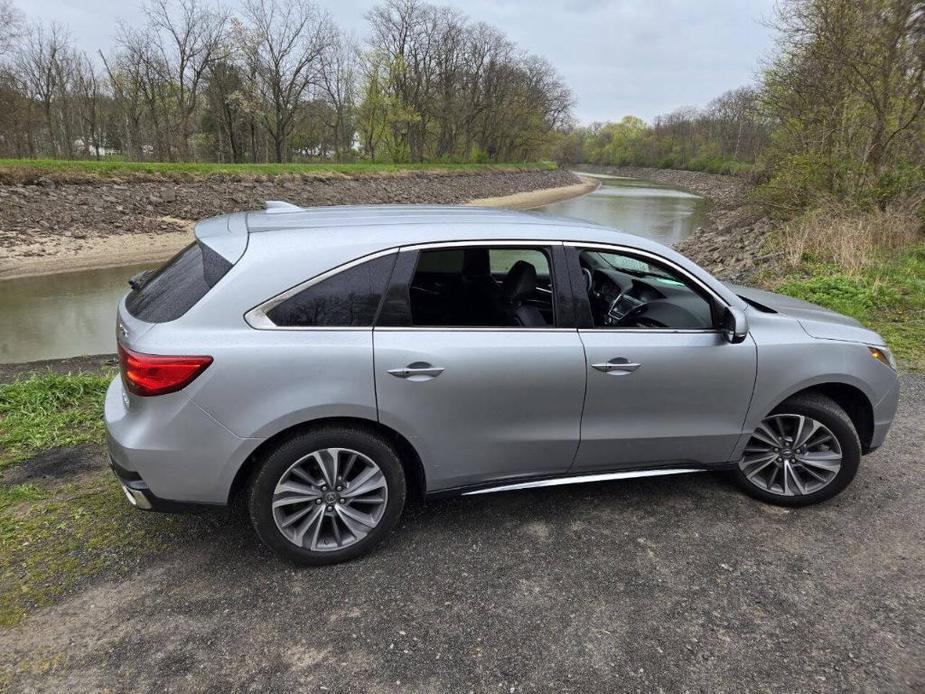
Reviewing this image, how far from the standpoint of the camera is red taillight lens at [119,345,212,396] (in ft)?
8.14

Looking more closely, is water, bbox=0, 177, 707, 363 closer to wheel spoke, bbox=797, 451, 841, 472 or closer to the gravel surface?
wheel spoke, bbox=797, 451, 841, 472

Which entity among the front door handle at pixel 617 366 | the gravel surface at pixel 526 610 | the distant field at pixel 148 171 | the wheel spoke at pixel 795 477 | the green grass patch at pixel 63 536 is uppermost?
the distant field at pixel 148 171

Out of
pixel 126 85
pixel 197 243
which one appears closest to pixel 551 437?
pixel 197 243

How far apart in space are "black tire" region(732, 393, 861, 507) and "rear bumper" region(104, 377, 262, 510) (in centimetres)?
288

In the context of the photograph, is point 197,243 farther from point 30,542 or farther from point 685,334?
point 685,334

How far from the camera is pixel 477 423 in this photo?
2.89 meters

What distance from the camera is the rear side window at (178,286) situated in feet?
8.59

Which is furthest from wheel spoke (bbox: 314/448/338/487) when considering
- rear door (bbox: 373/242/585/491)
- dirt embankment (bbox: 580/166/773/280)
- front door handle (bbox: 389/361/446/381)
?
dirt embankment (bbox: 580/166/773/280)

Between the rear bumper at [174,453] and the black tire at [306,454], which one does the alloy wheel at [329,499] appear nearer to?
the black tire at [306,454]

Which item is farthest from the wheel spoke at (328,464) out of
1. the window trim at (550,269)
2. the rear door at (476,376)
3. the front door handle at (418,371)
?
the window trim at (550,269)

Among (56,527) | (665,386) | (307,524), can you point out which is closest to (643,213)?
(665,386)

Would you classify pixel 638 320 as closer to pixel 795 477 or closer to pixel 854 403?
pixel 795 477

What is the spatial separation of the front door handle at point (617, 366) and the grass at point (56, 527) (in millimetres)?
2394

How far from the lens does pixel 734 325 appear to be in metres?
3.14
